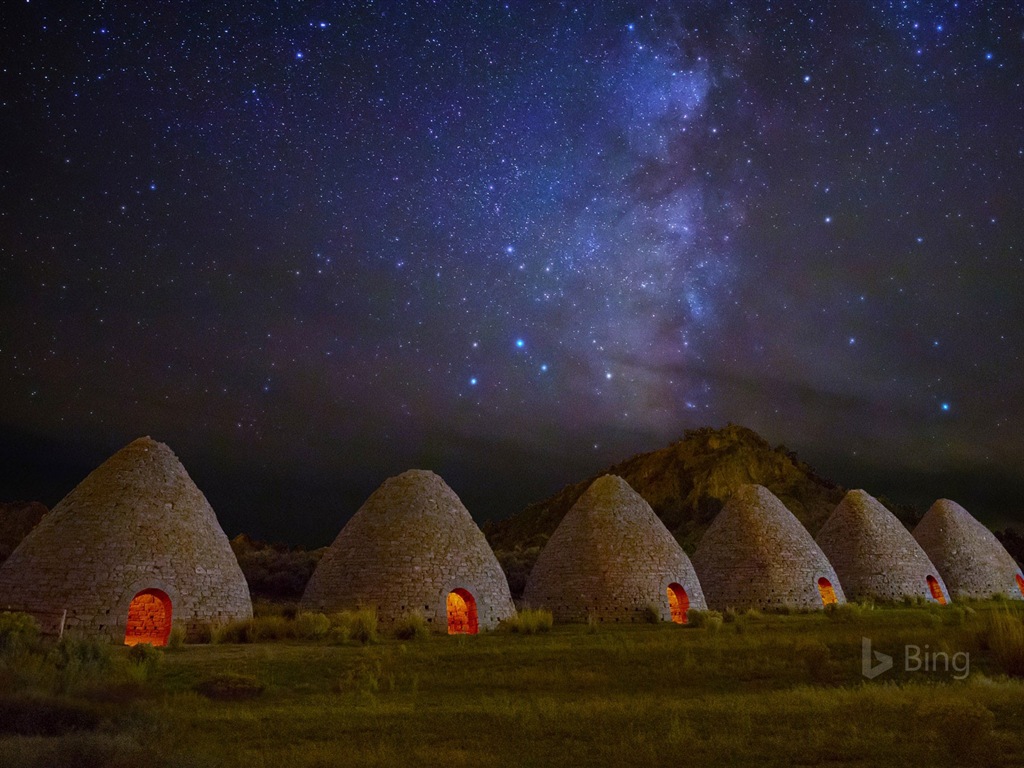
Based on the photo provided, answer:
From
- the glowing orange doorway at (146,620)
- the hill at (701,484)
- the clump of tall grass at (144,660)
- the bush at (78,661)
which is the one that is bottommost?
the glowing orange doorway at (146,620)

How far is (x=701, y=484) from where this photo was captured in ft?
235

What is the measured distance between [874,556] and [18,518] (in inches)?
1438

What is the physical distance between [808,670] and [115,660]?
9351 mm

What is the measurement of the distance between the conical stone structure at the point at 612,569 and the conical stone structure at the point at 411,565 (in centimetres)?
227

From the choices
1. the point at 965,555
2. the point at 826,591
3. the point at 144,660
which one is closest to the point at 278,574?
the point at 144,660

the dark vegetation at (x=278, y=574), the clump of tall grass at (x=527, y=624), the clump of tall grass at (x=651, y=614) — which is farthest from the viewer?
the dark vegetation at (x=278, y=574)

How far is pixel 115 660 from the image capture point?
10.1 meters

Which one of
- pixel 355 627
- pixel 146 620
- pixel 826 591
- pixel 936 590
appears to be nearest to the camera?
pixel 355 627

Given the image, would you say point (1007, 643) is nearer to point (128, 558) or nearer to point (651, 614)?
point (651, 614)

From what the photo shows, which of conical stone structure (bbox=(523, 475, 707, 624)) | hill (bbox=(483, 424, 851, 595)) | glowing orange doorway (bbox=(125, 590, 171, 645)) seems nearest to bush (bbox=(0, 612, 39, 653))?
glowing orange doorway (bbox=(125, 590, 171, 645))

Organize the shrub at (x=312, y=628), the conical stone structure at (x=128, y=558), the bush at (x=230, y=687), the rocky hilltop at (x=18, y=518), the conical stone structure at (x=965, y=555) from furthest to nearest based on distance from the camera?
1. the rocky hilltop at (x=18, y=518)
2. the conical stone structure at (x=965, y=555)
3. the shrub at (x=312, y=628)
4. the conical stone structure at (x=128, y=558)
5. the bush at (x=230, y=687)

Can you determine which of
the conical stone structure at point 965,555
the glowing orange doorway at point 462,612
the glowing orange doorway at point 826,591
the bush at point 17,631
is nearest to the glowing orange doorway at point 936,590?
the conical stone structure at point 965,555

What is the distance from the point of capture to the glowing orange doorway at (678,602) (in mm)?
19328

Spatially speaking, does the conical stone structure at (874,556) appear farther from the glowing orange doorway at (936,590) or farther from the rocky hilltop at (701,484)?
the rocky hilltop at (701,484)
